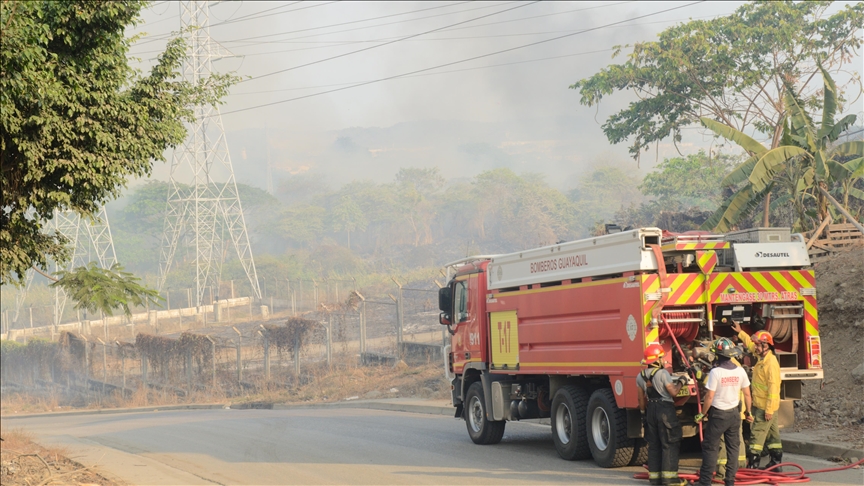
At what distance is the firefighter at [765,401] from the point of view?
10.1m

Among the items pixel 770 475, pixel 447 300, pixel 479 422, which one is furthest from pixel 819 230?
pixel 770 475

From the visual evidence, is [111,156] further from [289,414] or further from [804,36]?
[804,36]

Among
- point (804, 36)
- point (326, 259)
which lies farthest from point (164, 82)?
point (326, 259)

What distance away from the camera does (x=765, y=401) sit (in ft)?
33.3

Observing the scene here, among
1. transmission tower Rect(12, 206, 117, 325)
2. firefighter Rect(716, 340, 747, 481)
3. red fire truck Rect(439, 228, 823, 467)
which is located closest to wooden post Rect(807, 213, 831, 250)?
red fire truck Rect(439, 228, 823, 467)

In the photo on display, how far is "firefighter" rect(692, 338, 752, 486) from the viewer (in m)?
9.12

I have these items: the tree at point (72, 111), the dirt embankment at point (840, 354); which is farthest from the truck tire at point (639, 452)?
the tree at point (72, 111)

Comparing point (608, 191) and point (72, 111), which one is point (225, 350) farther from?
point (608, 191)

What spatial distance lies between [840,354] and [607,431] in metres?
5.93

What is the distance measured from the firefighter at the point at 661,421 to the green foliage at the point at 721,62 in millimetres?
21244

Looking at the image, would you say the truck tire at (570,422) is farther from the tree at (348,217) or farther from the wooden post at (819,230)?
the tree at (348,217)

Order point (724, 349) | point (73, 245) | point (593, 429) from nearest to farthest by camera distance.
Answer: point (724, 349) < point (593, 429) < point (73, 245)

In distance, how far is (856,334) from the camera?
49.0ft

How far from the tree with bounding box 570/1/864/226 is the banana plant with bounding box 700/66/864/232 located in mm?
11613
